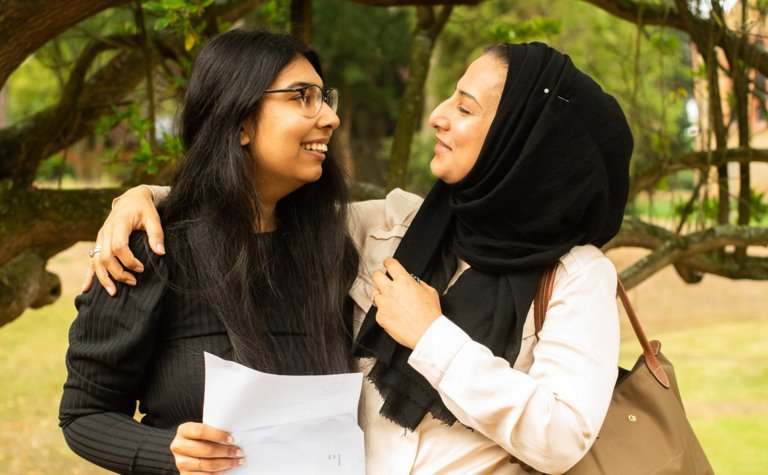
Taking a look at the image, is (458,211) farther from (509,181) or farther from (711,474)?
(711,474)

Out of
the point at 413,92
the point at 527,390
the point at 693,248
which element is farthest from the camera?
the point at 413,92

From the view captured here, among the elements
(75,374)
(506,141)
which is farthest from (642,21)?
(75,374)

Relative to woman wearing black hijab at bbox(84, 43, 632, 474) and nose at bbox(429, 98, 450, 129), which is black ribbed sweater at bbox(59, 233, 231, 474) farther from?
nose at bbox(429, 98, 450, 129)

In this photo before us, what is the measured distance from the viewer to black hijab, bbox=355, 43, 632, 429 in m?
1.91

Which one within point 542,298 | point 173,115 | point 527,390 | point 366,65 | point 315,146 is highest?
point 315,146

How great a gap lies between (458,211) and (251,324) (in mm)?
549

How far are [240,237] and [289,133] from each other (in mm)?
279

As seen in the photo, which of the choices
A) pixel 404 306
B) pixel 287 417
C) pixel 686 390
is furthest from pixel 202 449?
pixel 686 390

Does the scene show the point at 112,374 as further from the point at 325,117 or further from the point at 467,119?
the point at 467,119

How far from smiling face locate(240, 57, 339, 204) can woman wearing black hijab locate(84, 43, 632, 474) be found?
0.29 metres

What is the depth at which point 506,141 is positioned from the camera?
6.40 ft

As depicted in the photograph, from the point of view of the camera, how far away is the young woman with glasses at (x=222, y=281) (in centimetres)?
189

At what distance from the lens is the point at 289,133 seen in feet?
6.93

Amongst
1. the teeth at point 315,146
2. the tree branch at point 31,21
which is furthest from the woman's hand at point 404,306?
the tree branch at point 31,21
